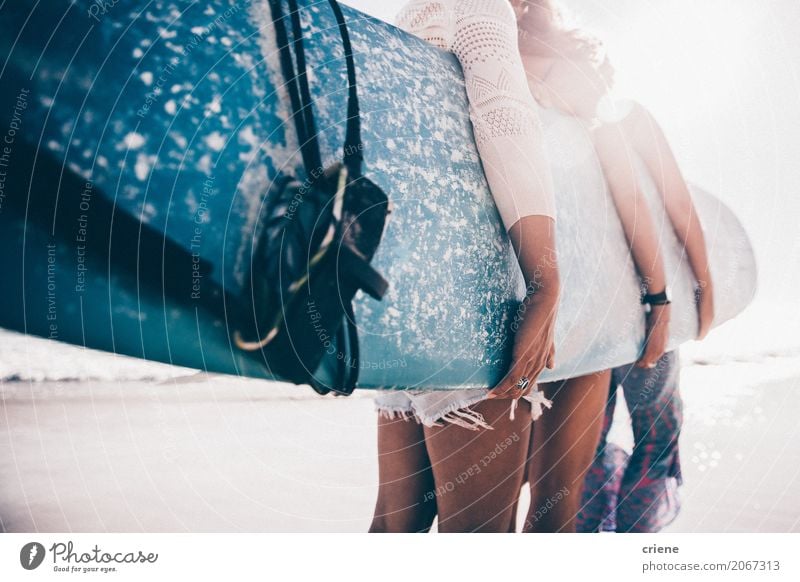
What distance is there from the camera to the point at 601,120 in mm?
787

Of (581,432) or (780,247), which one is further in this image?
(780,247)

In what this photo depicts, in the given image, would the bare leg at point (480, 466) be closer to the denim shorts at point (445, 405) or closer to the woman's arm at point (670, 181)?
the denim shorts at point (445, 405)

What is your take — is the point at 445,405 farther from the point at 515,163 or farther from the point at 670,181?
the point at 670,181

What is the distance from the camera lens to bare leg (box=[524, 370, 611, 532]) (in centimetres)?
79

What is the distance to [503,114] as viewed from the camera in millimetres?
545

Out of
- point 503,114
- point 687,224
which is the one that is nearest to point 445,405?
point 503,114

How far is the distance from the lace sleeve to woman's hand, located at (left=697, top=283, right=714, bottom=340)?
0.49 m

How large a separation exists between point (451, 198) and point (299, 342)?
21cm

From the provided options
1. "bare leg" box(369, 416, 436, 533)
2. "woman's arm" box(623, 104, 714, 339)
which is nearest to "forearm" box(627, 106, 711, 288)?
"woman's arm" box(623, 104, 714, 339)

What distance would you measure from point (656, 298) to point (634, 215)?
0.13 metres

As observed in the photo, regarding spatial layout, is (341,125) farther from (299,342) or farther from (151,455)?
(151,455)

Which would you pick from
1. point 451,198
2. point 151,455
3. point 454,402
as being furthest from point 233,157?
point 151,455

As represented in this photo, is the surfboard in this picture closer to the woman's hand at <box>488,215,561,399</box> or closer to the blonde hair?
the woman's hand at <box>488,215,561,399</box>
